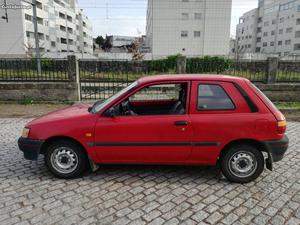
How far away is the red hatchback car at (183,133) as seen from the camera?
11.6 ft

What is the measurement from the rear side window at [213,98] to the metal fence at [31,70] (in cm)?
753

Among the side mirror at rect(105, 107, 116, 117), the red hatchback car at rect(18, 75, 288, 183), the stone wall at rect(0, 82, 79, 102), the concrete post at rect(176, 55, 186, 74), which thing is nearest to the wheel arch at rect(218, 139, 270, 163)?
the red hatchback car at rect(18, 75, 288, 183)

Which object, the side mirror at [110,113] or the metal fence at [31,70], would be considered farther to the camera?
the metal fence at [31,70]


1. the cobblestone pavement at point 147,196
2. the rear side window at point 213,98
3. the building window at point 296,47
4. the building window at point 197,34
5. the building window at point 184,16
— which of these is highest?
the building window at point 184,16

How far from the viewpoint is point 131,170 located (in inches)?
164

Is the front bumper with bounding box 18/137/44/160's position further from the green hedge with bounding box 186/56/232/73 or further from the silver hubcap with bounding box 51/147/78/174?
the green hedge with bounding box 186/56/232/73

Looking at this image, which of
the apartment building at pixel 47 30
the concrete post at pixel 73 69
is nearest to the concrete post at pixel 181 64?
the concrete post at pixel 73 69

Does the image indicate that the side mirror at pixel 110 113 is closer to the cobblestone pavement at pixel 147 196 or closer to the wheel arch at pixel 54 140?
the wheel arch at pixel 54 140

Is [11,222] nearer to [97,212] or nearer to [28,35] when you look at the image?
[97,212]

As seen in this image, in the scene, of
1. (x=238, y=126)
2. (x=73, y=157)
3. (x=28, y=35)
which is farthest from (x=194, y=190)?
(x=28, y=35)

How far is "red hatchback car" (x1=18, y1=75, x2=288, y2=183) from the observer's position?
353 cm

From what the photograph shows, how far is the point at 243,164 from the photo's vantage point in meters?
3.67

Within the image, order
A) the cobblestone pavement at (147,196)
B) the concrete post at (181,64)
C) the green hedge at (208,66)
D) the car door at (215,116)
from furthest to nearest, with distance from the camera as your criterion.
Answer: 1. the green hedge at (208,66)
2. the concrete post at (181,64)
3. the car door at (215,116)
4. the cobblestone pavement at (147,196)

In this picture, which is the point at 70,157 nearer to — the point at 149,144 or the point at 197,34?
the point at 149,144
